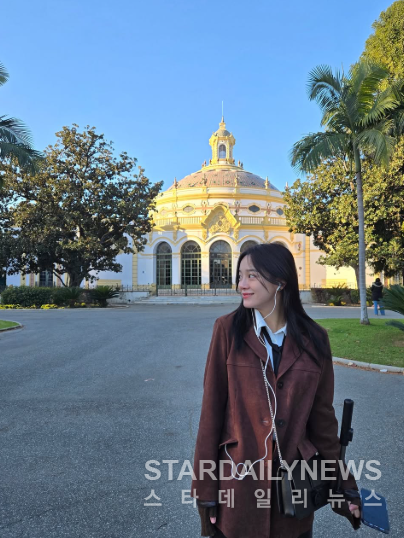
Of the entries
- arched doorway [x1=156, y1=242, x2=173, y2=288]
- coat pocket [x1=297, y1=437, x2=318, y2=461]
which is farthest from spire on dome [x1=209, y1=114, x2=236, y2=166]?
coat pocket [x1=297, y1=437, x2=318, y2=461]

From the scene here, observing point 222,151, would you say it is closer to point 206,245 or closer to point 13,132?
point 206,245

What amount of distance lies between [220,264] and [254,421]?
37022 millimetres

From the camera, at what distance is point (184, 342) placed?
1024 centimetres

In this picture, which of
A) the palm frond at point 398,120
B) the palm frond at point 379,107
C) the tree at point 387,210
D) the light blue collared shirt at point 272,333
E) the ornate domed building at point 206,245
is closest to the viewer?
the light blue collared shirt at point 272,333

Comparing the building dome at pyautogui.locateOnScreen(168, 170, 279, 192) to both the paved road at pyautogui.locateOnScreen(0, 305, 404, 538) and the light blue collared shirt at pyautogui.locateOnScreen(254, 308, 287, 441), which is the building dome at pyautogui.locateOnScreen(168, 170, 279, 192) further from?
the light blue collared shirt at pyautogui.locateOnScreen(254, 308, 287, 441)

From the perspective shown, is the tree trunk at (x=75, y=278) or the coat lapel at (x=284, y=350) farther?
the tree trunk at (x=75, y=278)

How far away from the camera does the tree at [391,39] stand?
55.4 ft

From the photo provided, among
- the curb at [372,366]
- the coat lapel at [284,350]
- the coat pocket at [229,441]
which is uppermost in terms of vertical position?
the coat lapel at [284,350]

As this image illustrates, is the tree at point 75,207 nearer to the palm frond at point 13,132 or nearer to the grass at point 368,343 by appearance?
the palm frond at point 13,132

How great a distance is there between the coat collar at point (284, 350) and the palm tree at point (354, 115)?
37.2 feet

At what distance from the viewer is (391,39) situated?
17.2m

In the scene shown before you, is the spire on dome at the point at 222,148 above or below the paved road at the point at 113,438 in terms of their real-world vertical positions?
above

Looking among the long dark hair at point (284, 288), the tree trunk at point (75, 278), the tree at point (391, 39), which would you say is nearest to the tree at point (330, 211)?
the tree at point (391, 39)

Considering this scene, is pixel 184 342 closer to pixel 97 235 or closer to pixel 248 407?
pixel 248 407
